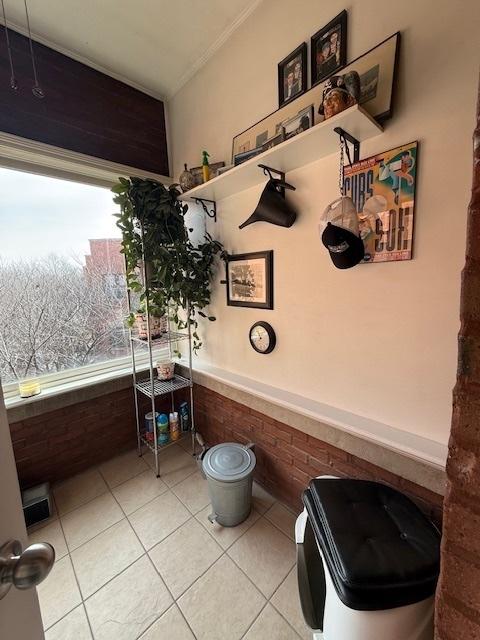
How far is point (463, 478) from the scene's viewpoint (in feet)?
1.45

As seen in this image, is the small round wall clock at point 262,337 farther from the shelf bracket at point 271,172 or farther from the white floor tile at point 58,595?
the white floor tile at point 58,595

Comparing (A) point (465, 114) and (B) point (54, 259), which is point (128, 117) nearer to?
(B) point (54, 259)

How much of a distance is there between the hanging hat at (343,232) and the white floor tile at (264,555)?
1485mm

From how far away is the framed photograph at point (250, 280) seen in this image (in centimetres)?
152

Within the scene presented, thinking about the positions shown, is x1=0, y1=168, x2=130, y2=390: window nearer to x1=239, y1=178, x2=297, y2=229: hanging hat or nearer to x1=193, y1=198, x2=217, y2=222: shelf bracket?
x1=193, y1=198, x2=217, y2=222: shelf bracket

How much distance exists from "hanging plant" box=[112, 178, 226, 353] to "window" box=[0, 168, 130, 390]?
0.35 m

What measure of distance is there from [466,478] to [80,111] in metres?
2.47

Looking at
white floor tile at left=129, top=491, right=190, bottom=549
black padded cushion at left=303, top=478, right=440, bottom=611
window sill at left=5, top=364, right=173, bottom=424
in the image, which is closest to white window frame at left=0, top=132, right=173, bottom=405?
window sill at left=5, top=364, right=173, bottom=424

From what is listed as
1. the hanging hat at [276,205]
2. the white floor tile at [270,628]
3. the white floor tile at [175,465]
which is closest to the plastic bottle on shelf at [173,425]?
the white floor tile at [175,465]

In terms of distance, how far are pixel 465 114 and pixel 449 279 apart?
546mm

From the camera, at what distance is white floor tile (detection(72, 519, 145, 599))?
122 centimetres

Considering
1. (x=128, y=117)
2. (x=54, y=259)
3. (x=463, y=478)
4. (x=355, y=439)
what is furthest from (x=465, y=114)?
(x=54, y=259)

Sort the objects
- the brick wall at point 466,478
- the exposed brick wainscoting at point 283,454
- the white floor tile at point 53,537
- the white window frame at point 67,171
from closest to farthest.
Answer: the brick wall at point 466,478
the exposed brick wainscoting at point 283,454
the white floor tile at point 53,537
the white window frame at point 67,171

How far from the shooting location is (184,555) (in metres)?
1.32
